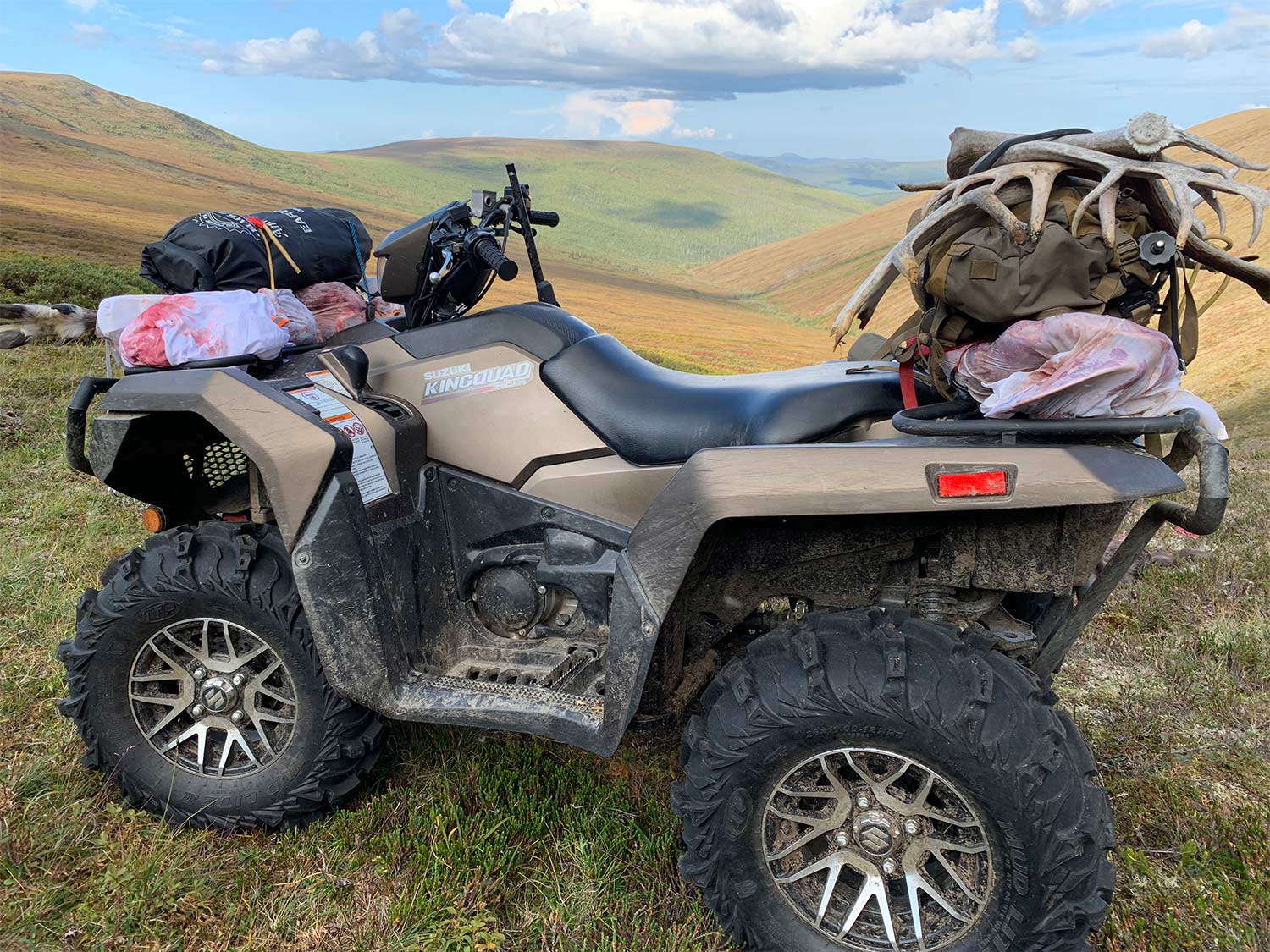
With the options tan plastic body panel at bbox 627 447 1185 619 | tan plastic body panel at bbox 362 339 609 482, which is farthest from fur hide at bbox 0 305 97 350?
tan plastic body panel at bbox 627 447 1185 619

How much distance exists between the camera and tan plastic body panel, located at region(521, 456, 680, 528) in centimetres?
270

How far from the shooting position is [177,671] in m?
2.97

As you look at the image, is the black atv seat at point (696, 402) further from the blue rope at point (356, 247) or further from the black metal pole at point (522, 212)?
the blue rope at point (356, 247)

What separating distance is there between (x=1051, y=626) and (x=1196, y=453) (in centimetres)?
69

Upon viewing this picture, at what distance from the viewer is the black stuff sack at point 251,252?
2963mm

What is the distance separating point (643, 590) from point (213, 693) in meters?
1.51

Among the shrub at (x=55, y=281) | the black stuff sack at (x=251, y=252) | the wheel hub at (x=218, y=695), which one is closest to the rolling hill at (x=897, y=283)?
the black stuff sack at (x=251, y=252)

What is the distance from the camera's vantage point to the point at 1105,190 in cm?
206

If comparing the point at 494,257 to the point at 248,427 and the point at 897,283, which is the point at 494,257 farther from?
the point at 897,283

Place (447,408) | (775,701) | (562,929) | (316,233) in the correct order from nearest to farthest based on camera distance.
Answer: (775,701) < (562,929) < (447,408) < (316,233)

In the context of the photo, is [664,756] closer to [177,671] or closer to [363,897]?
[363,897]

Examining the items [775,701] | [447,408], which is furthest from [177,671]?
[775,701]

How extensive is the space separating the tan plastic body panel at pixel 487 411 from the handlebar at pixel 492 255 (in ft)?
0.73

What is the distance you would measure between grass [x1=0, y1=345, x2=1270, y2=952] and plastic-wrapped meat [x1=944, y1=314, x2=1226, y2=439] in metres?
1.41
